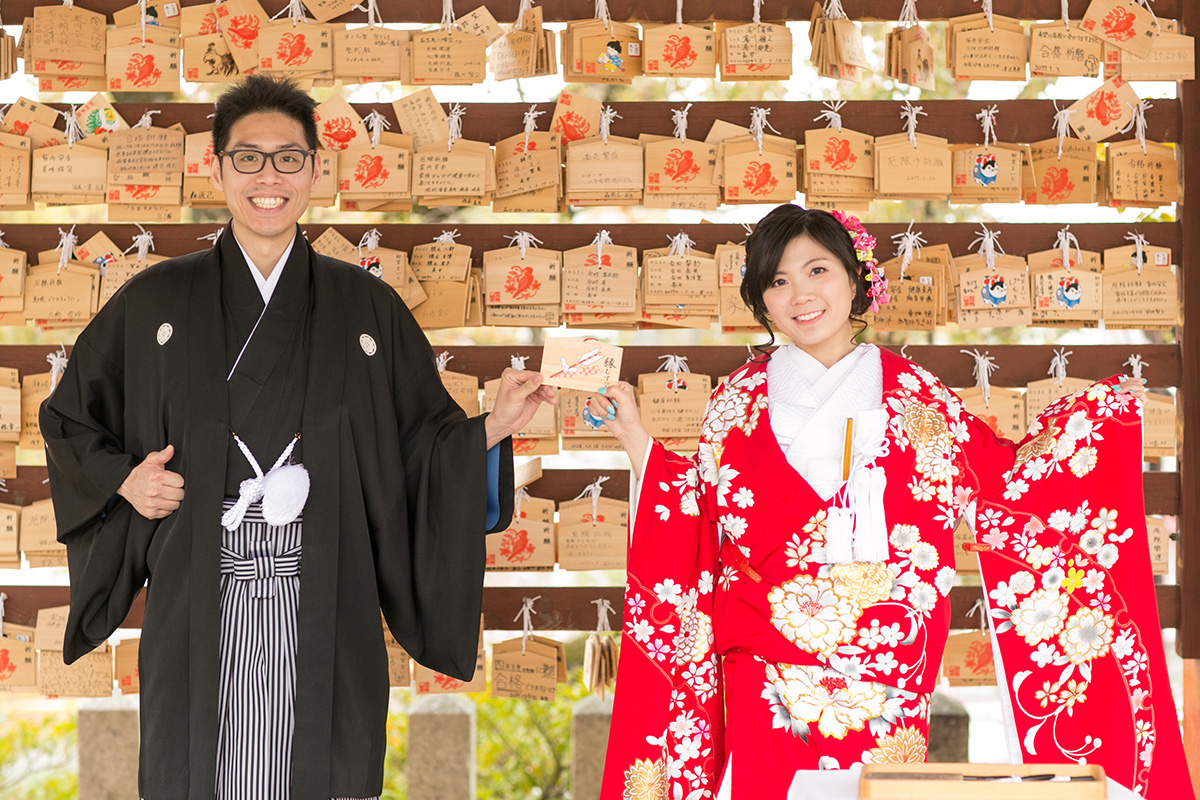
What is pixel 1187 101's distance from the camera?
11.5 ft

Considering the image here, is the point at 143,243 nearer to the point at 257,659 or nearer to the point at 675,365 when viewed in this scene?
the point at 257,659

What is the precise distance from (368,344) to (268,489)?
47 cm

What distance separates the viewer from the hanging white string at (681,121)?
349cm

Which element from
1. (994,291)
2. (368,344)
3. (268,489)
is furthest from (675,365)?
(268,489)

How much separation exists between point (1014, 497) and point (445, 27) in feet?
7.45

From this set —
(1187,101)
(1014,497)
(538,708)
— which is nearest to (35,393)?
(538,708)

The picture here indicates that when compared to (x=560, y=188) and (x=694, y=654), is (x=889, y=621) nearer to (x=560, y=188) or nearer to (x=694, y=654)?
(x=694, y=654)

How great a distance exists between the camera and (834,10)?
11.4 feet

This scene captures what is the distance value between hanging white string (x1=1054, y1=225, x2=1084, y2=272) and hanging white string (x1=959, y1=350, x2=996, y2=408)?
0.38 meters

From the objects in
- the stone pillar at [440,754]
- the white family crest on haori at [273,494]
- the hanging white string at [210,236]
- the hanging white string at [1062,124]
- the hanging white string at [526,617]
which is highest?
the hanging white string at [1062,124]

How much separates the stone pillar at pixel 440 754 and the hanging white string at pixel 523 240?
1574 mm

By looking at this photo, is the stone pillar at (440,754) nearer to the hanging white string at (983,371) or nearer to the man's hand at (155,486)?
the man's hand at (155,486)

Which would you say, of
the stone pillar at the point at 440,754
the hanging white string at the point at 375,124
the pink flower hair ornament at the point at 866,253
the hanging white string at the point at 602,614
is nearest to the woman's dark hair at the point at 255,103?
the hanging white string at the point at 375,124

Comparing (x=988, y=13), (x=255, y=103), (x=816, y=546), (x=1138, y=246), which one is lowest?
(x=816, y=546)
